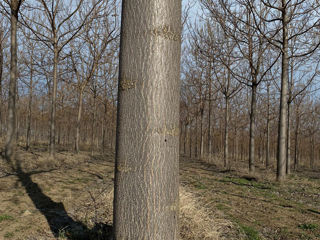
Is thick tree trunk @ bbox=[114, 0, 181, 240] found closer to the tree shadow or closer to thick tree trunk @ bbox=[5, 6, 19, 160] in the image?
the tree shadow

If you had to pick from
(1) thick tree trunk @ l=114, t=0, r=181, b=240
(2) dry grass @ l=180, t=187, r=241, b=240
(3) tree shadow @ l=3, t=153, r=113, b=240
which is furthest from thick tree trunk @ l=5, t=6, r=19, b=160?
(1) thick tree trunk @ l=114, t=0, r=181, b=240

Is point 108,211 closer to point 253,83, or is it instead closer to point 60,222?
point 60,222

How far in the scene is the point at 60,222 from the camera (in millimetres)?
3230

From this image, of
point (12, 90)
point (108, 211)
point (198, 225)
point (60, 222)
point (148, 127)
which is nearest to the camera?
point (148, 127)

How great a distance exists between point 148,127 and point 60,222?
2.56 meters

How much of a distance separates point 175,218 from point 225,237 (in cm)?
176

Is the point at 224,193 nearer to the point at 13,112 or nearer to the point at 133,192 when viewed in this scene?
the point at 133,192

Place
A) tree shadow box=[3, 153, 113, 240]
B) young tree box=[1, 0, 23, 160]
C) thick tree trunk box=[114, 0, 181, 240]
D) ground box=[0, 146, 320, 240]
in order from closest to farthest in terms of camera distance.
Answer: thick tree trunk box=[114, 0, 181, 240], tree shadow box=[3, 153, 113, 240], ground box=[0, 146, 320, 240], young tree box=[1, 0, 23, 160]

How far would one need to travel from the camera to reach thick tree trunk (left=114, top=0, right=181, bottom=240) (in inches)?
58.6

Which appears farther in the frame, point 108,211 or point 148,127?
point 108,211

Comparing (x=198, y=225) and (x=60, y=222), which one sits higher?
(x=198, y=225)

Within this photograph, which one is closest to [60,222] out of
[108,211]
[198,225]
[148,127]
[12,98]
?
[108,211]

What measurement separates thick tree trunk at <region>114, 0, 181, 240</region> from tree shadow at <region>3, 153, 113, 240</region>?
0.54 m

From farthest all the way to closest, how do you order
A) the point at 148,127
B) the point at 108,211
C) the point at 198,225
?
the point at 108,211 < the point at 198,225 < the point at 148,127
